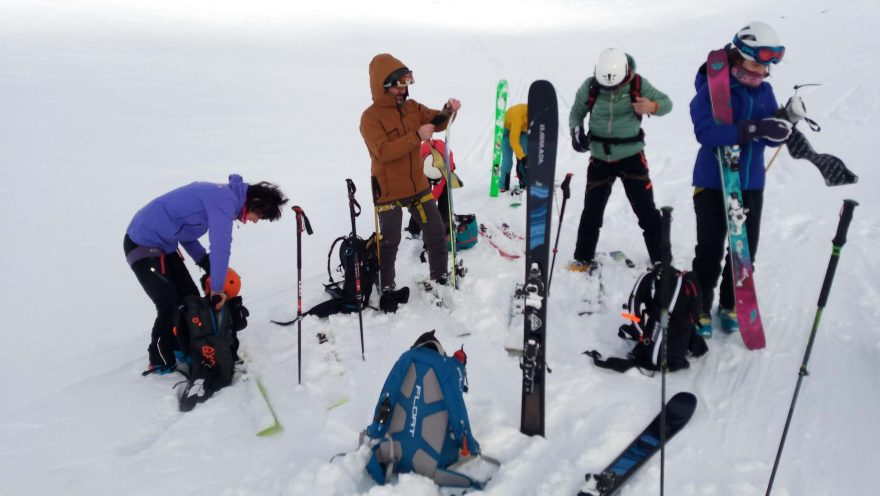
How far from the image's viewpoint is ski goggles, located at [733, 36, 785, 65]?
3.21 metres

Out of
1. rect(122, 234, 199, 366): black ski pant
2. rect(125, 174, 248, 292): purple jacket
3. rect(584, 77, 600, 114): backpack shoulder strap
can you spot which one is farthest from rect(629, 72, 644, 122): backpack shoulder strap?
rect(122, 234, 199, 366): black ski pant

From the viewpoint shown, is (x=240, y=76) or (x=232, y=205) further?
(x=240, y=76)

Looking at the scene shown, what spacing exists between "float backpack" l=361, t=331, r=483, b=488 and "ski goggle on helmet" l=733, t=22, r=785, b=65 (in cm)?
249

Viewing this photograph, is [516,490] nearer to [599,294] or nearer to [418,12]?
[599,294]

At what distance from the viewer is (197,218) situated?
3.79 metres

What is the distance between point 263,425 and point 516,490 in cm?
162

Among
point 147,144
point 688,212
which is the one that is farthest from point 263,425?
point 147,144

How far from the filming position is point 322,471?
2910 mm

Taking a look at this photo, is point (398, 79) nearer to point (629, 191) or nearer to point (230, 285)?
point (230, 285)

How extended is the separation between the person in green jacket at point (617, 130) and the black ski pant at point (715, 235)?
0.73m

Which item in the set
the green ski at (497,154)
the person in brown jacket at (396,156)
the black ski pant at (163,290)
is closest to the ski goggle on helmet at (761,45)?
the person in brown jacket at (396,156)

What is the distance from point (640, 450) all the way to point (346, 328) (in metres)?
2.44

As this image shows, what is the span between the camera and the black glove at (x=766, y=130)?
3.28 meters

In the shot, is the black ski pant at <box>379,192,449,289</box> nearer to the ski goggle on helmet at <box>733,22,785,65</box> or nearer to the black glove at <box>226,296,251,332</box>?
the black glove at <box>226,296,251,332</box>
